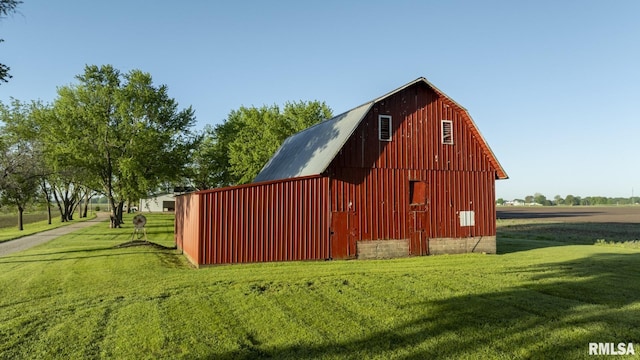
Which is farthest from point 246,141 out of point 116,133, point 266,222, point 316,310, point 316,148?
point 316,310

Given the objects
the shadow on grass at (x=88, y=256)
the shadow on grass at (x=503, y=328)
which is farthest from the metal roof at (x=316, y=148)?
the shadow on grass at (x=503, y=328)

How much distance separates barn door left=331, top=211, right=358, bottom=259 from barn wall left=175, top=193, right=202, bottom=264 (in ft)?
18.5

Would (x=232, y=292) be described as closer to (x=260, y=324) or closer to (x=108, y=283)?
(x=260, y=324)

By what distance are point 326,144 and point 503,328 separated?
1410cm

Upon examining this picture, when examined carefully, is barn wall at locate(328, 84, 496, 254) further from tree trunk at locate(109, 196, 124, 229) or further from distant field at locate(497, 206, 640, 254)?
tree trunk at locate(109, 196, 124, 229)

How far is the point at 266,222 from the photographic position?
57.5 feet

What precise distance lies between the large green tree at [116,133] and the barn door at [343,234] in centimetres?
2622

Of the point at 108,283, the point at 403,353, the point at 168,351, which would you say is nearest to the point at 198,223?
the point at 108,283

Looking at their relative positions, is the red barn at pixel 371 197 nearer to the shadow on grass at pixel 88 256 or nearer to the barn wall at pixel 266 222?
the barn wall at pixel 266 222

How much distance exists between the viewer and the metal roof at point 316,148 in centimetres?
1948

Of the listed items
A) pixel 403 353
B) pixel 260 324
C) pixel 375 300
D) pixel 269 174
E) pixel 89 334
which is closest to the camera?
pixel 403 353

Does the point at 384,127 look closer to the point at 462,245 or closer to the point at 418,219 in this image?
the point at 418,219

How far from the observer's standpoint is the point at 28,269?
620 inches

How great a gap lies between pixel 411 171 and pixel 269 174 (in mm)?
9804
